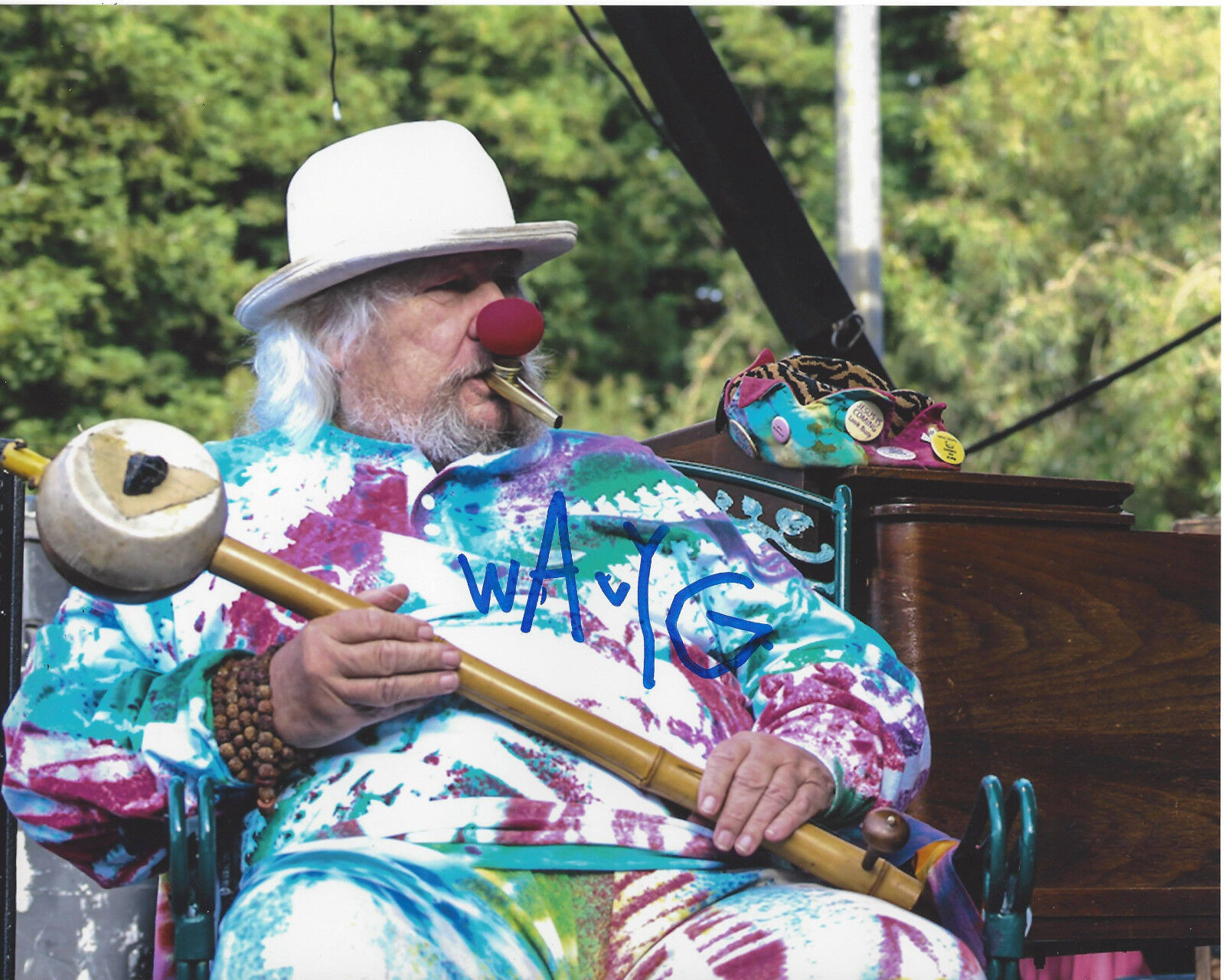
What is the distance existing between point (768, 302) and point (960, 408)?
7.87 meters

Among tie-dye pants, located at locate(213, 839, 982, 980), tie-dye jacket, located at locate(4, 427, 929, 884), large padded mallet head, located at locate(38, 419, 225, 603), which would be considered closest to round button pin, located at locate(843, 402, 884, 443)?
tie-dye jacket, located at locate(4, 427, 929, 884)

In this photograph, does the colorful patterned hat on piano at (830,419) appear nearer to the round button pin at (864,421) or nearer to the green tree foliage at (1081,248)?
the round button pin at (864,421)

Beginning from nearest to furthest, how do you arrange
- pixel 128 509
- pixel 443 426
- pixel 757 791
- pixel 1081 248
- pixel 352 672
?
pixel 128 509 < pixel 352 672 < pixel 757 791 < pixel 443 426 < pixel 1081 248

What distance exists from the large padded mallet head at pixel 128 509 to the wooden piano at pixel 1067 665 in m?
1.11

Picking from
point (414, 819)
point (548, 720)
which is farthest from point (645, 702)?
point (414, 819)

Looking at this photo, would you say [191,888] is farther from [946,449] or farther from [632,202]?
[632,202]

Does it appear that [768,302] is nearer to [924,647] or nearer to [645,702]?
[924,647]

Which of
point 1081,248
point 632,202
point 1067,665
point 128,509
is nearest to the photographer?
→ point 128,509

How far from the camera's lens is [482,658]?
167 cm

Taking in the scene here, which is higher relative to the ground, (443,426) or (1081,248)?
(1081,248)

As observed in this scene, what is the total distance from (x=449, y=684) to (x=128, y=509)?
A: 0.35 meters

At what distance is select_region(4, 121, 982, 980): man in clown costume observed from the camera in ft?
4.85
